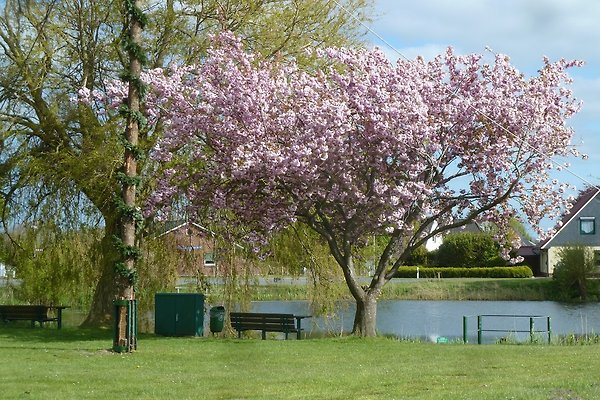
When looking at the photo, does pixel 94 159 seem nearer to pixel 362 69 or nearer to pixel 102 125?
pixel 102 125

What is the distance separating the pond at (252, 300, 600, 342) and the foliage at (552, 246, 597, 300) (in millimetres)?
3397

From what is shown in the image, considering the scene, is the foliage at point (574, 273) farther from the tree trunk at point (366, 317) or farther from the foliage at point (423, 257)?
the tree trunk at point (366, 317)

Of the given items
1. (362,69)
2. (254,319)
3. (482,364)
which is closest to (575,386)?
(482,364)

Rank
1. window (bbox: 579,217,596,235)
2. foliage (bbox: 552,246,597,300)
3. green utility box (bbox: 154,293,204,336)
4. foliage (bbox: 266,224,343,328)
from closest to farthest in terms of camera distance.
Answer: green utility box (bbox: 154,293,204,336)
foliage (bbox: 266,224,343,328)
foliage (bbox: 552,246,597,300)
window (bbox: 579,217,596,235)

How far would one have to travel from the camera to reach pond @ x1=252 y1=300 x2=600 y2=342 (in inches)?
1195

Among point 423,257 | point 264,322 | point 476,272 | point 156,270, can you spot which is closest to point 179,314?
point 264,322

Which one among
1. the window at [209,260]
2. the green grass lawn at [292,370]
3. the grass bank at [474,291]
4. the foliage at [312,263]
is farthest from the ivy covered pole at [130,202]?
the grass bank at [474,291]

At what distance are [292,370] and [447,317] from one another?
2423 cm

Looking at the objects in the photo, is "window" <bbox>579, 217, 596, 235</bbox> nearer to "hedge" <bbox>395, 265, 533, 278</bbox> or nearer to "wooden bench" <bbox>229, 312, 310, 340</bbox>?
"hedge" <bbox>395, 265, 533, 278</bbox>

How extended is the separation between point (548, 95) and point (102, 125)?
12.1 m

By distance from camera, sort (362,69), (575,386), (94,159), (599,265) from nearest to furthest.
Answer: (575,386), (362,69), (94,159), (599,265)

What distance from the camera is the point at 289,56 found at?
88.2ft

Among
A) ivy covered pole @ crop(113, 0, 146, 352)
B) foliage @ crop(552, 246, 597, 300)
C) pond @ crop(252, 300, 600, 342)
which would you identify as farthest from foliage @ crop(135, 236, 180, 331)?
foliage @ crop(552, 246, 597, 300)

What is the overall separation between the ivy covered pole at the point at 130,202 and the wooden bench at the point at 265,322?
5954 millimetres
